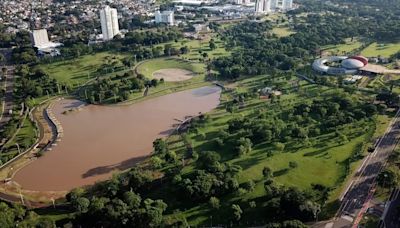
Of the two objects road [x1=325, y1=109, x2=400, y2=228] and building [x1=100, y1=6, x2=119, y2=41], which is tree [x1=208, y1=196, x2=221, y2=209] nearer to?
road [x1=325, y1=109, x2=400, y2=228]

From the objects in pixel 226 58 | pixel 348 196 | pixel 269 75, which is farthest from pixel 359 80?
pixel 348 196

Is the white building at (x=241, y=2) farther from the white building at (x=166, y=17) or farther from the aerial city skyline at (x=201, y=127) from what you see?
the aerial city skyline at (x=201, y=127)

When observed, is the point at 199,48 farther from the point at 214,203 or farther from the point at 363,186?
the point at 214,203

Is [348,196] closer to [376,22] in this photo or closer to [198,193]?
[198,193]

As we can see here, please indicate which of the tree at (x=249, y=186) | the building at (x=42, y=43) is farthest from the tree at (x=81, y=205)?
the building at (x=42, y=43)

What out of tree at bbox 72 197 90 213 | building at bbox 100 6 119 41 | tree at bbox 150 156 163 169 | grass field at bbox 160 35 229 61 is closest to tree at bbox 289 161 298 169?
tree at bbox 150 156 163 169
